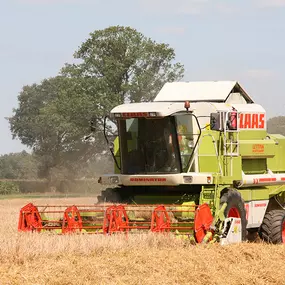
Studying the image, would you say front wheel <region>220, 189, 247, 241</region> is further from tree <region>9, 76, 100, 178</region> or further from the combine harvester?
tree <region>9, 76, 100, 178</region>

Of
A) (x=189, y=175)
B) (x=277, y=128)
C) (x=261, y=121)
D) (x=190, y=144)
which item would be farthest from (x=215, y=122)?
(x=277, y=128)

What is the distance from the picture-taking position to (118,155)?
42.6ft

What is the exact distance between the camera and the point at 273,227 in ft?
43.2

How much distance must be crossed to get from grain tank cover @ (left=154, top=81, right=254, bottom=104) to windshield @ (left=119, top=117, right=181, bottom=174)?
1229mm

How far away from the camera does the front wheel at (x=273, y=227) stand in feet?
43.0

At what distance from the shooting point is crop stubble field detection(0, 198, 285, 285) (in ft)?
26.9

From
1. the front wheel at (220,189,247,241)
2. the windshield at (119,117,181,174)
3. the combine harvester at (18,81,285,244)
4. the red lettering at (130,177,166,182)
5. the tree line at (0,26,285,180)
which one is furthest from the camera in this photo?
the tree line at (0,26,285,180)

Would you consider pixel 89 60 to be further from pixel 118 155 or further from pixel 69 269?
pixel 69 269

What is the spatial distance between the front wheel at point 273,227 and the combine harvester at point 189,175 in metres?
0.02

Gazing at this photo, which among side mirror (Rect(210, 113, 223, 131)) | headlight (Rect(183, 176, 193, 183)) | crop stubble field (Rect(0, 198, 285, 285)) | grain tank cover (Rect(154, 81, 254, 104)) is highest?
grain tank cover (Rect(154, 81, 254, 104))

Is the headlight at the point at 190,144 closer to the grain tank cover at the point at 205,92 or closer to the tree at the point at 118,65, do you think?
the grain tank cover at the point at 205,92

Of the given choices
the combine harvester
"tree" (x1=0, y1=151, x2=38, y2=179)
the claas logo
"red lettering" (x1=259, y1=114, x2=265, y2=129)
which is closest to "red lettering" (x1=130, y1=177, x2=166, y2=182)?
the combine harvester

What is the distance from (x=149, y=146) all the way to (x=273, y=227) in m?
2.54

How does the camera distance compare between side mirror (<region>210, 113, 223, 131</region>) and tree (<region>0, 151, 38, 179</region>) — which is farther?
tree (<region>0, 151, 38, 179</region>)
